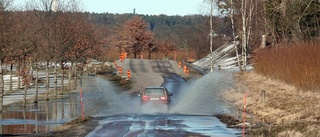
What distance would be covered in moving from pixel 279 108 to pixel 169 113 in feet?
19.7

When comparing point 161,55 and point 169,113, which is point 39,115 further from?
point 161,55

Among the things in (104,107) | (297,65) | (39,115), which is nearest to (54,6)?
(104,107)

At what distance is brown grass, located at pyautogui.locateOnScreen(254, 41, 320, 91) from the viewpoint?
91.0 feet

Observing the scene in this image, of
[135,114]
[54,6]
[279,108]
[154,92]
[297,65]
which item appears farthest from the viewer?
[54,6]

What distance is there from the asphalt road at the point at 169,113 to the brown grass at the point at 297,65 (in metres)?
4.10

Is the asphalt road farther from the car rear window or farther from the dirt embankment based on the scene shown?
the dirt embankment

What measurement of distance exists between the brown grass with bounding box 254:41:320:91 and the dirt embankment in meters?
0.45

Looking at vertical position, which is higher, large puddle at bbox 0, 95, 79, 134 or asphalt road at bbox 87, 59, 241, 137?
asphalt road at bbox 87, 59, 241, 137

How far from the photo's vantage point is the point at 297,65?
30766mm

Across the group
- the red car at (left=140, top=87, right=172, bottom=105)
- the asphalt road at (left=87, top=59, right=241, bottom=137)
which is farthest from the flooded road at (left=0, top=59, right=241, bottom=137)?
the red car at (left=140, top=87, right=172, bottom=105)

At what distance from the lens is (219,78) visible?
1972 inches


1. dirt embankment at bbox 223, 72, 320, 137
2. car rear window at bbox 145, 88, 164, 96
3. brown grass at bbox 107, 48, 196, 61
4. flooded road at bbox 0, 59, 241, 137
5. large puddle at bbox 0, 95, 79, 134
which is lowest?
large puddle at bbox 0, 95, 79, 134

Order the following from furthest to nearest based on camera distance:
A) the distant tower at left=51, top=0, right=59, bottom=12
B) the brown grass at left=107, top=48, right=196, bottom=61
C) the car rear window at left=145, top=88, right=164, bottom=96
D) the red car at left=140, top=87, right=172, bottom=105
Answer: the brown grass at left=107, top=48, right=196, bottom=61, the distant tower at left=51, top=0, right=59, bottom=12, the car rear window at left=145, top=88, right=164, bottom=96, the red car at left=140, top=87, right=172, bottom=105

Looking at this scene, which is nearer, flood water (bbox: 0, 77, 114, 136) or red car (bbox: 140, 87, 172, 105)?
flood water (bbox: 0, 77, 114, 136)
